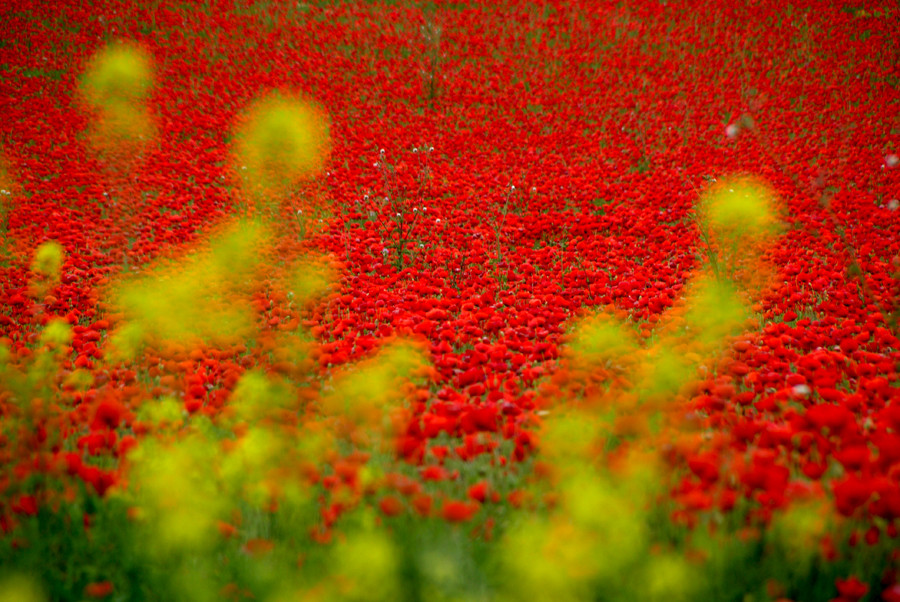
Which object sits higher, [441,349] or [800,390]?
[441,349]

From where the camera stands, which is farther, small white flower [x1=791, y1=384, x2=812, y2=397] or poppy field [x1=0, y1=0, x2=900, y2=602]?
small white flower [x1=791, y1=384, x2=812, y2=397]

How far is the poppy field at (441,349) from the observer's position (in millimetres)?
1659

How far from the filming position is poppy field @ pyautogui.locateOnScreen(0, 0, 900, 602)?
1659 millimetres

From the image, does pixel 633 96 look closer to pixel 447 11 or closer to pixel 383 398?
pixel 447 11

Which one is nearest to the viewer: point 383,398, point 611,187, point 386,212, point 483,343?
point 383,398

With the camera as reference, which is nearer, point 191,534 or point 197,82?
point 191,534

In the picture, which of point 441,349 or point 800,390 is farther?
point 441,349

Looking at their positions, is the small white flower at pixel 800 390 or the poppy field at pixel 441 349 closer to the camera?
the poppy field at pixel 441 349

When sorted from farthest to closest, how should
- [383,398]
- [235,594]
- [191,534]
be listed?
1. [383,398]
2. [191,534]
3. [235,594]

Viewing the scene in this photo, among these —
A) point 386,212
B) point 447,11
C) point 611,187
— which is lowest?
point 386,212

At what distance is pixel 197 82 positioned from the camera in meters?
10.2

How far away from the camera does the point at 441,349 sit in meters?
2.72

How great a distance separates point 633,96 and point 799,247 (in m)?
7.02

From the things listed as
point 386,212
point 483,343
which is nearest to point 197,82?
point 386,212
